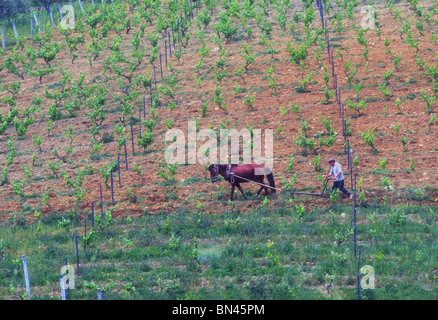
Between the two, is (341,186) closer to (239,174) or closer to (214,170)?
(239,174)

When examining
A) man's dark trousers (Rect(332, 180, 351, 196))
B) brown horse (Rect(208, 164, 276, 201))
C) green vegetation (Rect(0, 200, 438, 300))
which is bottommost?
green vegetation (Rect(0, 200, 438, 300))

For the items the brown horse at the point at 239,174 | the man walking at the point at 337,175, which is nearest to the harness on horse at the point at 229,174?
the brown horse at the point at 239,174

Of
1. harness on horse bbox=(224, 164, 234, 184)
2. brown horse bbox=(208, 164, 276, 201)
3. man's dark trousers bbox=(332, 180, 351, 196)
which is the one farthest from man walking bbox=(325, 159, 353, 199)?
harness on horse bbox=(224, 164, 234, 184)

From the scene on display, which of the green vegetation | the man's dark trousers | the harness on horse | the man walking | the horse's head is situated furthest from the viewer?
the horse's head

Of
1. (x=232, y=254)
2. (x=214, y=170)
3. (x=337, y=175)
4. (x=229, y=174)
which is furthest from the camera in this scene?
(x=214, y=170)

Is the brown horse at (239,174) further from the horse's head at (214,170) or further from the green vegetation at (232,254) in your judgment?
the green vegetation at (232,254)

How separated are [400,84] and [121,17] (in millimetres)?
15305

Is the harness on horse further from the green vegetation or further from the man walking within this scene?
the man walking

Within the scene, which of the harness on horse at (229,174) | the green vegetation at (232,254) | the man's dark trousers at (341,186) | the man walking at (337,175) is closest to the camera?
the green vegetation at (232,254)

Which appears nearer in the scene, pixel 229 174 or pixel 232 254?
pixel 232 254

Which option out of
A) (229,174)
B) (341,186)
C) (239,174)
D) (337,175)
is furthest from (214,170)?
(341,186)
